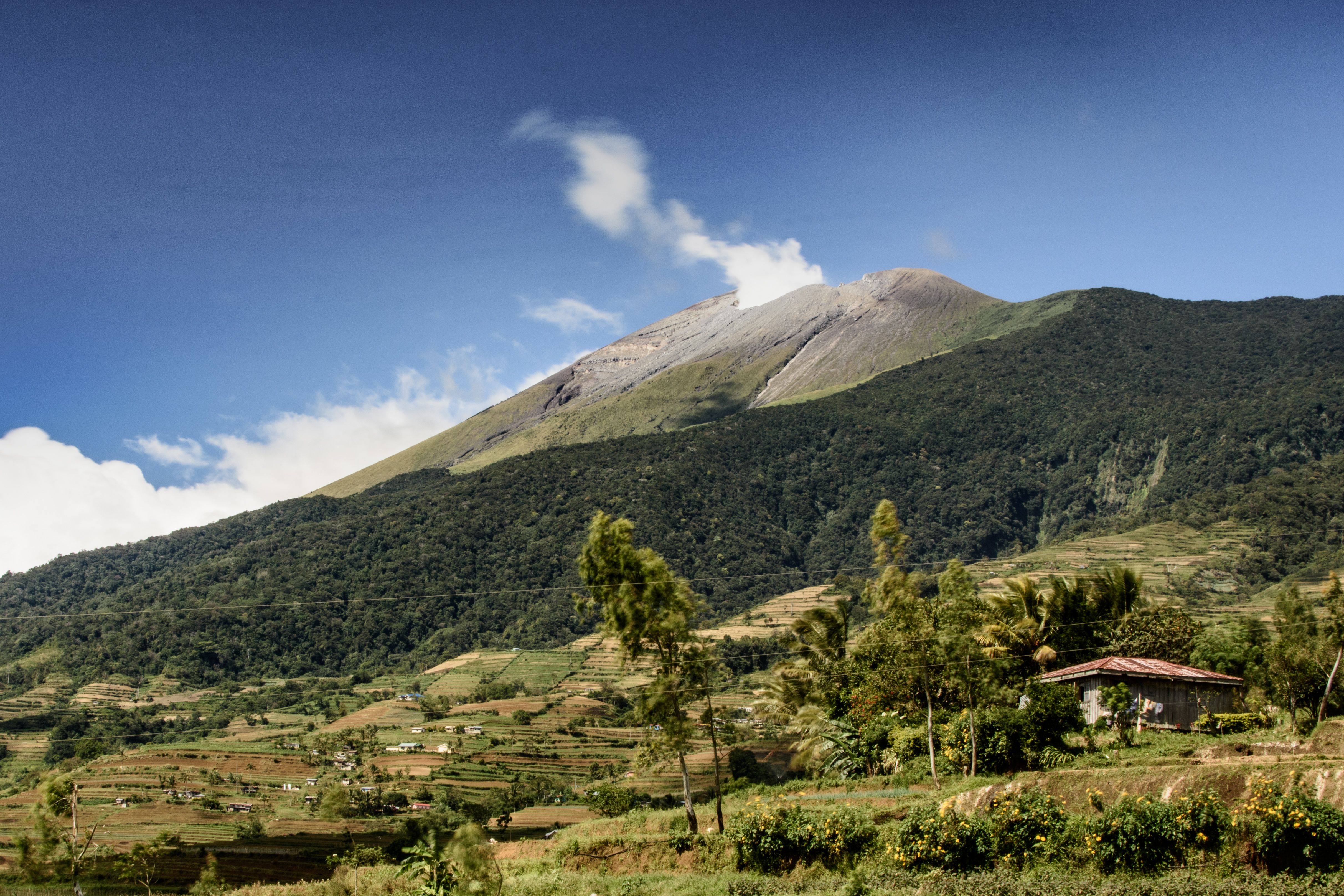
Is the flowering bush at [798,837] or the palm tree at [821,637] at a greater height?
the palm tree at [821,637]

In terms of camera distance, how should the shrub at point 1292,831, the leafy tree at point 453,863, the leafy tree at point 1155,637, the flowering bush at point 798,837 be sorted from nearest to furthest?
the shrub at point 1292,831
the leafy tree at point 453,863
the flowering bush at point 798,837
the leafy tree at point 1155,637

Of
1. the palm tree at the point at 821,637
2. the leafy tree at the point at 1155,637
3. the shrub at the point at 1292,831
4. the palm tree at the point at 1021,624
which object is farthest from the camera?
the palm tree at the point at 821,637

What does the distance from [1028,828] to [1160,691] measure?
11680 millimetres

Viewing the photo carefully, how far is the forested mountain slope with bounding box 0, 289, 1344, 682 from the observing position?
116000mm

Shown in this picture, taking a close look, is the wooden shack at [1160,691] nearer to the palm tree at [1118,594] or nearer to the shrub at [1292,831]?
the palm tree at [1118,594]

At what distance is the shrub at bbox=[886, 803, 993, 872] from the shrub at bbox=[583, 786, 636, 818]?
1708 centimetres

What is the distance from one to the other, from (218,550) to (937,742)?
15126cm

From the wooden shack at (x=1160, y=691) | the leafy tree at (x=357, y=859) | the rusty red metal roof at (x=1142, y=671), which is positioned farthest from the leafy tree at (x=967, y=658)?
the leafy tree at (x=357, y=859)

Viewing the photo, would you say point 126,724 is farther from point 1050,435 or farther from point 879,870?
point 1050,435

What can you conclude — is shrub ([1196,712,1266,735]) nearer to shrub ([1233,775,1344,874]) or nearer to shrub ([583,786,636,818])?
shrub ([1233,775,1344,874])

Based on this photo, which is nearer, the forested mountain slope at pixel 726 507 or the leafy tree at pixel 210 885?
the leafy tree at pixel 210 885

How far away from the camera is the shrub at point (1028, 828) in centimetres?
1800

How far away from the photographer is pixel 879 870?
18.8 meters

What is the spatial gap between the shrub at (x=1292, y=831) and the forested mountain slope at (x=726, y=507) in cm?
10081
